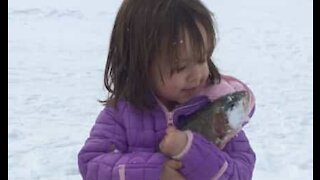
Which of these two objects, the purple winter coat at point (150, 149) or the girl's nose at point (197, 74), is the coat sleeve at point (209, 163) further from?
the girl's nose at point (197, 74)

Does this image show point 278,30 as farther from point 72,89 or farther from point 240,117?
point 240,117

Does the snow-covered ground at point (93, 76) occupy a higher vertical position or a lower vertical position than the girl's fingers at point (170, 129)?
lower

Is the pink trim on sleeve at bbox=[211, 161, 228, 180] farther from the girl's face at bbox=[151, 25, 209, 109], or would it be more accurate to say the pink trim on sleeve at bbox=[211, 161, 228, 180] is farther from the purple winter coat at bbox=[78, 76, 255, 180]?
the girl's face at bbox=[151, 25, 209, 109]

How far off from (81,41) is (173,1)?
19.7ft

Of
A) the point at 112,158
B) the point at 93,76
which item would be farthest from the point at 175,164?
the point at 93,76

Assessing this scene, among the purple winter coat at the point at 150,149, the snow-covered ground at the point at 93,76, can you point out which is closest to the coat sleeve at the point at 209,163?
the purple winter coat at the point at 150,149

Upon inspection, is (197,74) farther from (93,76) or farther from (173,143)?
(93,76)

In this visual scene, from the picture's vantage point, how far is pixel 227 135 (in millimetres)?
1892

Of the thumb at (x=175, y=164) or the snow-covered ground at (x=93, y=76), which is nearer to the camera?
the thumb at (x=175, y=164)

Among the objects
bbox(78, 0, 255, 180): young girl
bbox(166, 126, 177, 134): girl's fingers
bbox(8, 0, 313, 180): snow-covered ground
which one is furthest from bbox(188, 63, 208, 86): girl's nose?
bbox(8, 0, 313, 180): snow-covered ground

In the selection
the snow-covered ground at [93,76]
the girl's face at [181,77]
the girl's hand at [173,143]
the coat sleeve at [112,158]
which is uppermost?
the girl's face at [181,77]

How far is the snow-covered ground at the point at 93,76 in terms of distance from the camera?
15.4 ft

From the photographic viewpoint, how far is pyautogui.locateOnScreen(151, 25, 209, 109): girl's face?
6.00 ft

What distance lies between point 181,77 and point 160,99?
102mm
